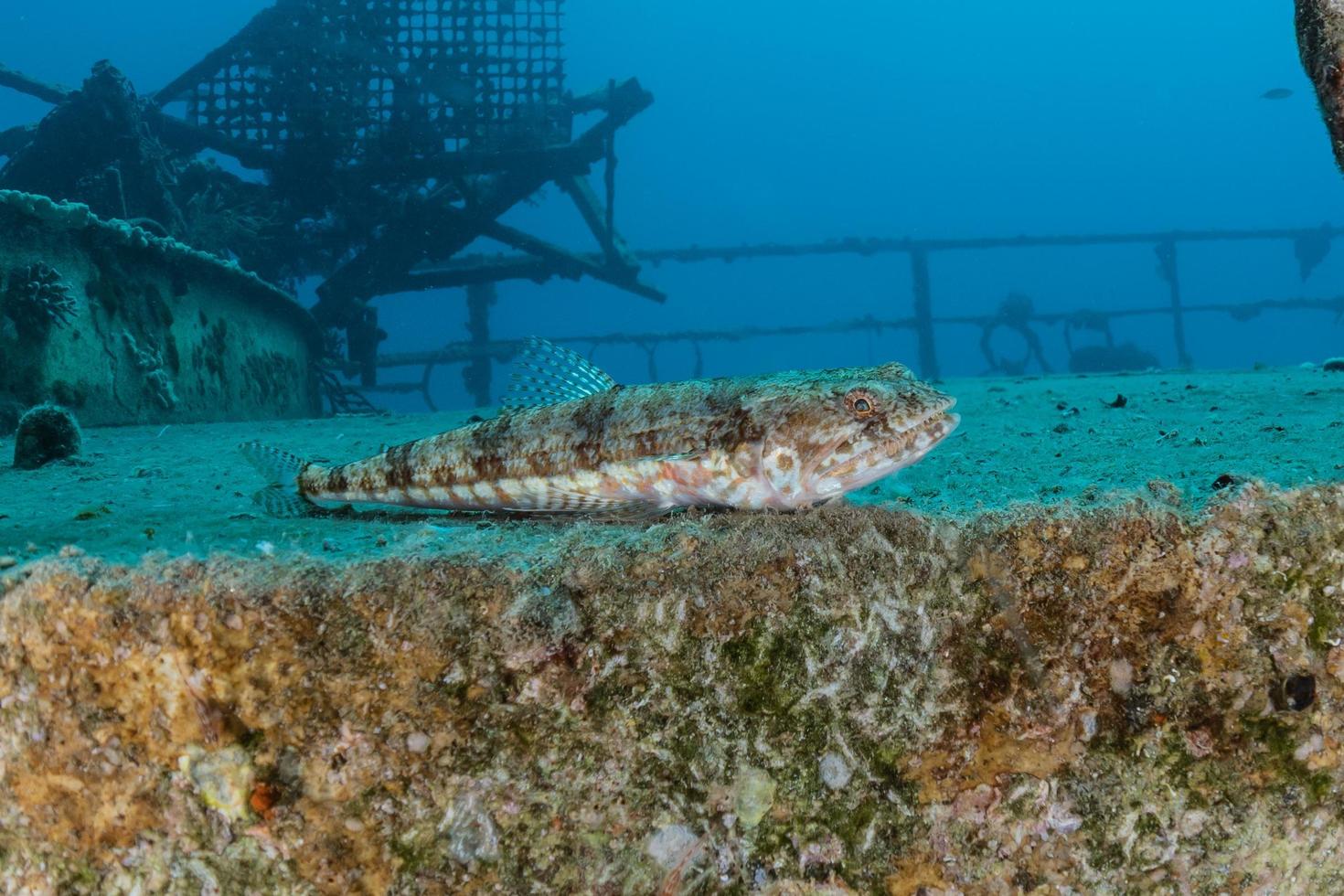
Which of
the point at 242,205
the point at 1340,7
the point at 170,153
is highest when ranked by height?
the point at 170,153

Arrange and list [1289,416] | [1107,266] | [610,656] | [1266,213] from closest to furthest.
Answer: [610,656] → [1289,416] → [1107,266] → [1266,213]

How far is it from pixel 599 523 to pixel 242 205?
16.7m

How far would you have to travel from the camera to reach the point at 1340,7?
7.93 feet

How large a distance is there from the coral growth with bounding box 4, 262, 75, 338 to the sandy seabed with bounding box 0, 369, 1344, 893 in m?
7.20

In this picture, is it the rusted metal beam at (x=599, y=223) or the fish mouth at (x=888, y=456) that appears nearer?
the fish mouth at (x=888, y=456)

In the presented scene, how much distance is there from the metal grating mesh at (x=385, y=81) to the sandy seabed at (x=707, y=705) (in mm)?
15585

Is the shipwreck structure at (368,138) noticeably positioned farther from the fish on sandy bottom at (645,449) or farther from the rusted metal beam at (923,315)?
the fish on sandy bottom at (645,449)

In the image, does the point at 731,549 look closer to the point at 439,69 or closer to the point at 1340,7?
the point at 1340,7

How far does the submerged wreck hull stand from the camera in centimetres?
752

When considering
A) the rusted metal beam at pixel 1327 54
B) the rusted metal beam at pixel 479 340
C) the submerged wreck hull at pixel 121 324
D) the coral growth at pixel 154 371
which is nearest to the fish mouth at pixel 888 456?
the rusted metal beam at pixel 1327 54

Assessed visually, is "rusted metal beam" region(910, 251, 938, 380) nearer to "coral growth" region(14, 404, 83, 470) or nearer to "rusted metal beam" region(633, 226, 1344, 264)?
"rusted metal beam" region(633, 226, 1344, 264)

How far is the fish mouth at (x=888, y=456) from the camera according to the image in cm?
245

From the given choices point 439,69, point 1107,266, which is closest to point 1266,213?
point 1107,266

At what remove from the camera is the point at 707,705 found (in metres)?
1.90
